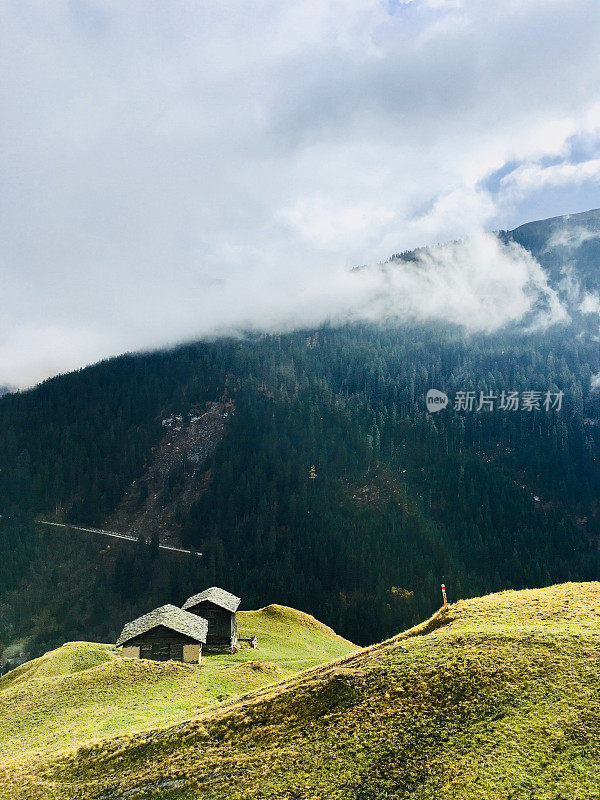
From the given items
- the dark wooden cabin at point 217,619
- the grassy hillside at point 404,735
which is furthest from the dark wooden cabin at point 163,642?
the grassy hillside at point 404,735

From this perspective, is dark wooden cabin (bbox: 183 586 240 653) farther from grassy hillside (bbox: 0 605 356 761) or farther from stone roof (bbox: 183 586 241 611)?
grassy hillside (bbox: 0 605 356 761)

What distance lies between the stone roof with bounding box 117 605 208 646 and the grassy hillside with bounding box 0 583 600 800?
3257 cm

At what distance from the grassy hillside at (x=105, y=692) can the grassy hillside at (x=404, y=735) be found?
18.6 ft

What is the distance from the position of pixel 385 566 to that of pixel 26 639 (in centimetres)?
10896

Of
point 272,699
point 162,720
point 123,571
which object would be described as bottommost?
point 123,571

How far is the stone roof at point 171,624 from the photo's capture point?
61050 millimetres

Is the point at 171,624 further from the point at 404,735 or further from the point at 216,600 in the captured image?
the point at 404,735

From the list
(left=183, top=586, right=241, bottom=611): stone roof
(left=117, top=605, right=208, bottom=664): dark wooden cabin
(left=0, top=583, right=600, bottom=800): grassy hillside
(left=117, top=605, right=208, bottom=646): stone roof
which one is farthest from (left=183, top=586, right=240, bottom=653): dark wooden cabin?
(left=0, top=583, right=600, bottom=800): grassy hillside

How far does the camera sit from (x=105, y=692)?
45469 millimetres

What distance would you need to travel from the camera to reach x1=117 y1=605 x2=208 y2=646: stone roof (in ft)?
200

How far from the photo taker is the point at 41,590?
17512 centimetres

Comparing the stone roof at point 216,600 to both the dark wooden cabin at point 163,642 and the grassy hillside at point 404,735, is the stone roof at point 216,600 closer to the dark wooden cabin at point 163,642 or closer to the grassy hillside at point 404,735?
the dark wooden cabin at point 163,642

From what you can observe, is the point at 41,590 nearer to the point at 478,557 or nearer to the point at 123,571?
the point at 123,571

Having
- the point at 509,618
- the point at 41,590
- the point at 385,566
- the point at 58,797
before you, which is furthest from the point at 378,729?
the point at 41,590
